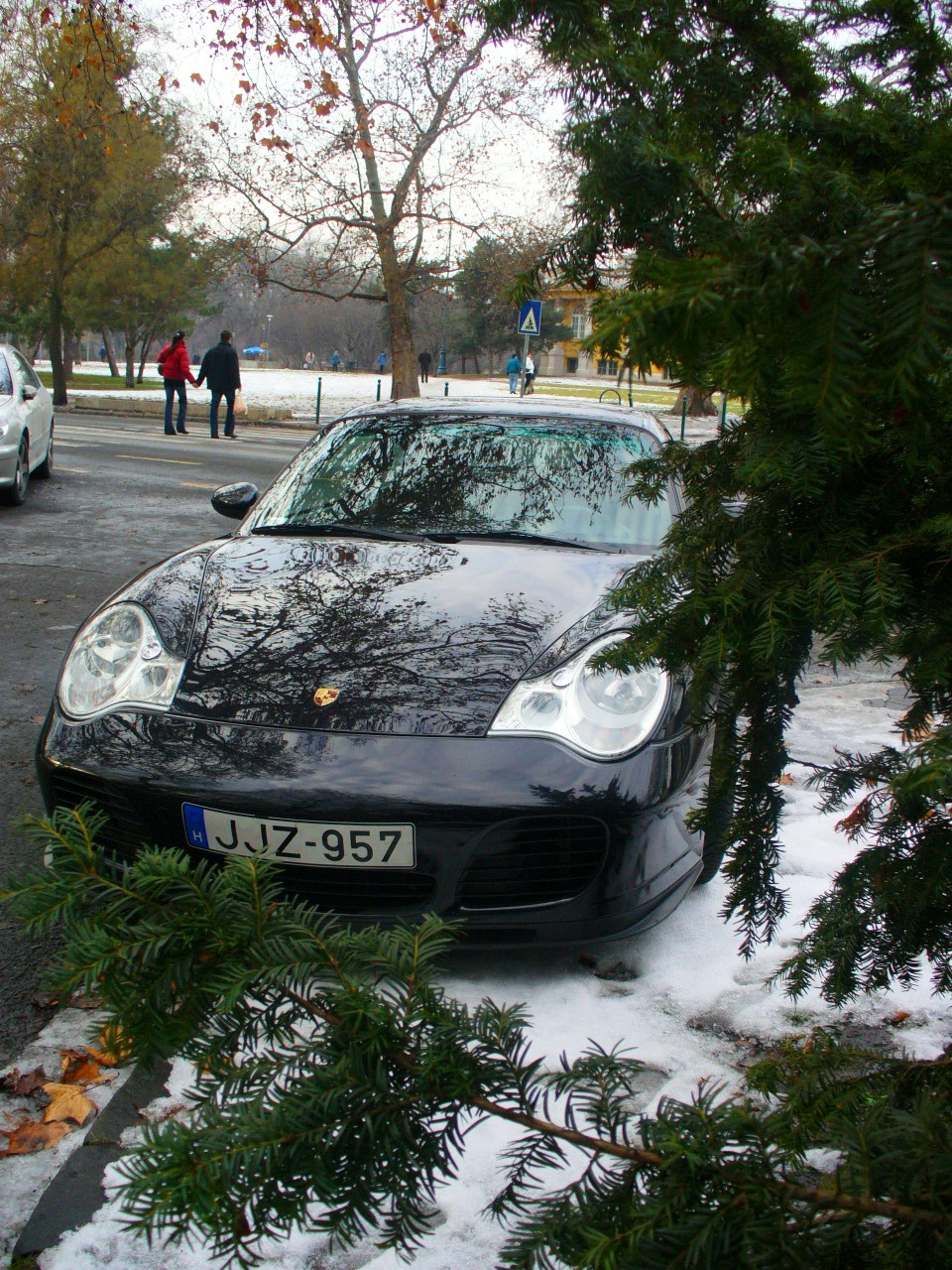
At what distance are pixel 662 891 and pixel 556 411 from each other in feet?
7.49

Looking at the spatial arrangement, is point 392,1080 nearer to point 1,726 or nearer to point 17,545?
point 1,726

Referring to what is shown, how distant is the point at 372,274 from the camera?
1184 inches

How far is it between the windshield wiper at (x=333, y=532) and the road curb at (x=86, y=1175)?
194 cm

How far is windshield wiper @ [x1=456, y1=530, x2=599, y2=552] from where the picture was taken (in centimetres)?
369

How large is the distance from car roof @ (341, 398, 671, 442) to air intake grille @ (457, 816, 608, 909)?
202 cm

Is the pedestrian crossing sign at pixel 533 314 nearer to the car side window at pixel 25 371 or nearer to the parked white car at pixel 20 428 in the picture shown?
the parked white car at pixel 20 428

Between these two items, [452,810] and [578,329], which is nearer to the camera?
[578,329]

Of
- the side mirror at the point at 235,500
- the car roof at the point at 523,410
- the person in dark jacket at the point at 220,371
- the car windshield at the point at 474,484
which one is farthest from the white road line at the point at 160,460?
the car windshield at the point at 474,484

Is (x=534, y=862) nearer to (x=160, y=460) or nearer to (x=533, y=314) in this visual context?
(x=533, y=314)

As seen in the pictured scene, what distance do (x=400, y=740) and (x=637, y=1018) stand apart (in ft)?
2.86

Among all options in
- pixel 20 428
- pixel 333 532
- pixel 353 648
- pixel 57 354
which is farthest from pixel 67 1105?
pixel 57 354

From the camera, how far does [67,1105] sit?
2244 mm

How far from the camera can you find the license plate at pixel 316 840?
8.31 ft

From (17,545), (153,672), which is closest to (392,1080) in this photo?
(153,672)
